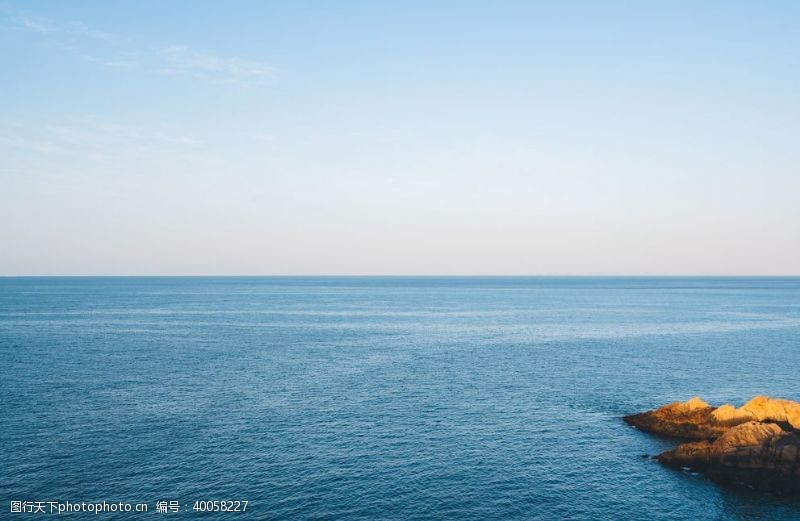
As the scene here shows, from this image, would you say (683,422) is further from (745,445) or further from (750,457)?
(750,457)

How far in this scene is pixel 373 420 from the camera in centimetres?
6612

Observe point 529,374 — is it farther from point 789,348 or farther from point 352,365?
point 789,348

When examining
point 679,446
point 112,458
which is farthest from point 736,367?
point 112,458

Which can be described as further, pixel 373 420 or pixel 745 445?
pixel 373 420

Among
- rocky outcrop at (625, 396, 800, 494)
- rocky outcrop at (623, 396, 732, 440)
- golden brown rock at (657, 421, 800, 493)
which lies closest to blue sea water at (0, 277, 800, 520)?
golden brown rock at (657, 421, 800, 493)

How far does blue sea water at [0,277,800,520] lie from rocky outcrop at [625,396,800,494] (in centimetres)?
282

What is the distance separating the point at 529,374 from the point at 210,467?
57725 mm

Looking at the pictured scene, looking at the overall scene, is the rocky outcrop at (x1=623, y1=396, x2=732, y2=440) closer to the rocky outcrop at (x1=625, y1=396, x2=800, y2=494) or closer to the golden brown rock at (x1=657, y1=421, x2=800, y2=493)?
the rocky outcrop at (x1=625, y1=396, x2=800, y2=494)

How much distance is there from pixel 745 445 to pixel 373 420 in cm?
3986

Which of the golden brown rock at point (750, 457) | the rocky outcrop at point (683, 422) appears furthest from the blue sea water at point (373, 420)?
the rocky outcrop at point (683, 422)

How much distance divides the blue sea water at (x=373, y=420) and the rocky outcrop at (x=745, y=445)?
2.82m

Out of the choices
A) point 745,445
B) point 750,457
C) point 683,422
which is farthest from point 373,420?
point 750,457

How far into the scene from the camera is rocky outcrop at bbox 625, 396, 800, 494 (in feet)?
163

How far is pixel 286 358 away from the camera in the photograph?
107m
